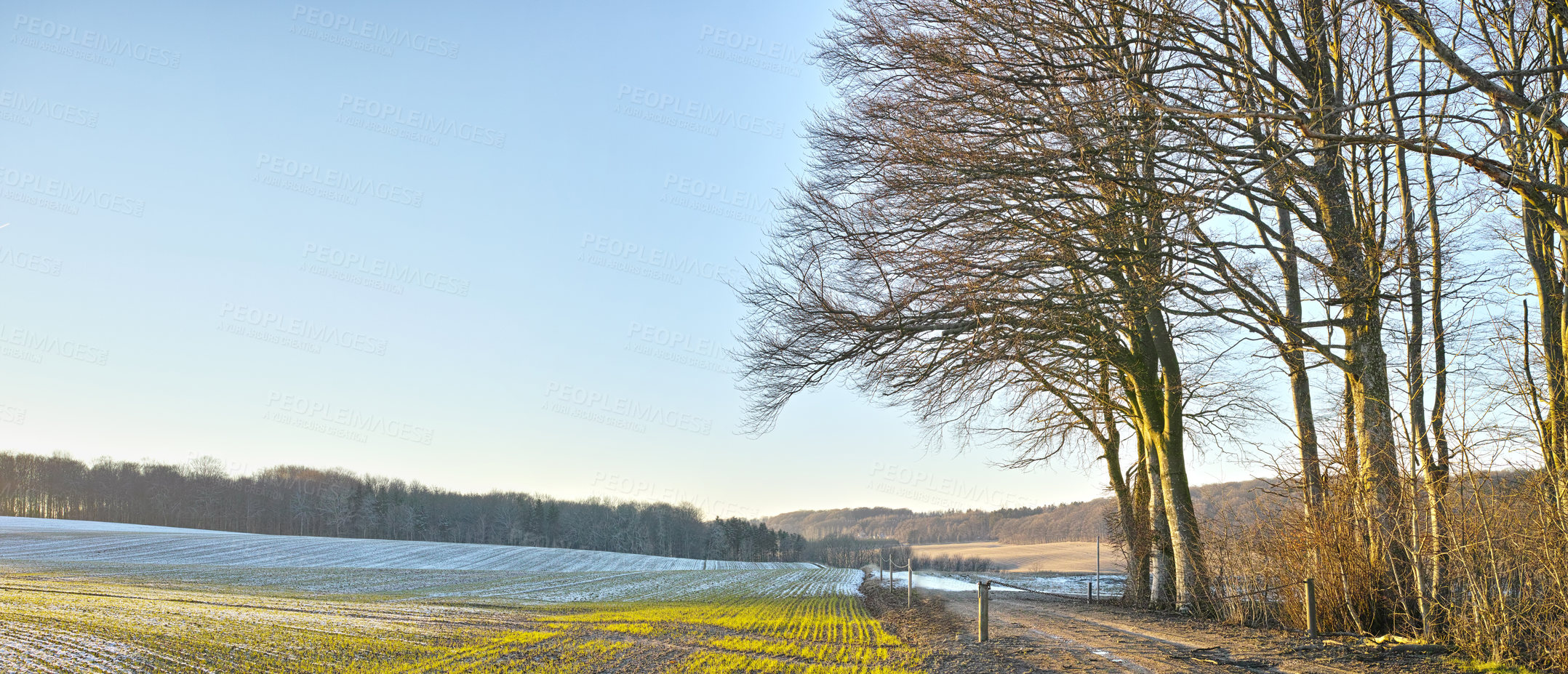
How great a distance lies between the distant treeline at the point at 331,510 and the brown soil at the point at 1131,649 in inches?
4184

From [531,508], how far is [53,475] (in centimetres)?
5902

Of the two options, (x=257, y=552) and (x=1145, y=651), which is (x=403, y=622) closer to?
(x=1145, y=651)

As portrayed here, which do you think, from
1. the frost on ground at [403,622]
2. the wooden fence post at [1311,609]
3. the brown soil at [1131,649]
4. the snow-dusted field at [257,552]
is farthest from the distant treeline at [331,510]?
the wooden fence post at [1311,609]

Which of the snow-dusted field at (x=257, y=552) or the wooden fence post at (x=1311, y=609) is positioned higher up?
the wooden fence post at (x=1311, y=609)

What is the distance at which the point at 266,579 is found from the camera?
3800 centimetres

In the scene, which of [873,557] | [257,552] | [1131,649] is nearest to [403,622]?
[1131,649]

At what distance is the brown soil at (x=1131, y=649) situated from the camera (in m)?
8.31

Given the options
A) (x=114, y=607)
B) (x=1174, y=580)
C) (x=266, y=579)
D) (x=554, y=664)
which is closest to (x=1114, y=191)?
(x=1174, y=580)

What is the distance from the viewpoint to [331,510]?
108688 mm

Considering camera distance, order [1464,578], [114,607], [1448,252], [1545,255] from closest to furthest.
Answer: [1464,578] < [1545,255] < [1448,252] < [114,607]

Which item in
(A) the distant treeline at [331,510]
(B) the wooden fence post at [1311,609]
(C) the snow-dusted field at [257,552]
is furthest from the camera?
(A) the distant treeline at [331,510]

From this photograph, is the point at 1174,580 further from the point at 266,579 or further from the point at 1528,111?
the point at 266,579

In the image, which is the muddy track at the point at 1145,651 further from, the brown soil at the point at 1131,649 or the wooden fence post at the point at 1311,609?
the wooden fence post at the point at 1311,609

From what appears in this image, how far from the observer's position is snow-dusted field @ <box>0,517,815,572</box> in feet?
168
